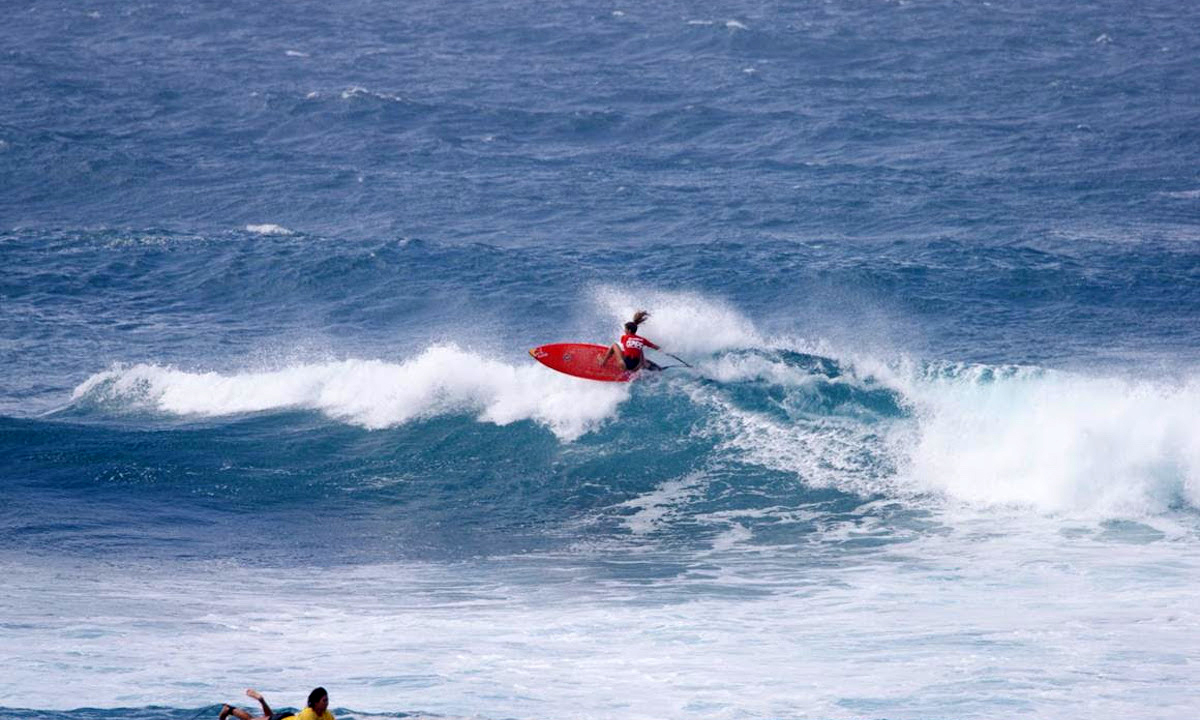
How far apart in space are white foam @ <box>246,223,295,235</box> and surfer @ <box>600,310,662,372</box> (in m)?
12.3

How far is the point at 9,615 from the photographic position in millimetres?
16500

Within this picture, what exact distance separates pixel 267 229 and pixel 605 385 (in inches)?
496

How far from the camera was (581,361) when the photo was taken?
23734 mm

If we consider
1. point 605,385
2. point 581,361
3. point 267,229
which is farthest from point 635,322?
point 267,229

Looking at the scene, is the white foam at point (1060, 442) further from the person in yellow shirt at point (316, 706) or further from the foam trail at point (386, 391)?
the person in yellow shirt at point (316, 706)

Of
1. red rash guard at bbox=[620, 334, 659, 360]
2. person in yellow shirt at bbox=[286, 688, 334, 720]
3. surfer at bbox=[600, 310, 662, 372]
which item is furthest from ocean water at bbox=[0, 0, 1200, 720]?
person in yellow shirt at bbox=[286, 688, 334, 720]

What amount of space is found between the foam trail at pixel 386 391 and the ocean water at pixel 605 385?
2.9 inches

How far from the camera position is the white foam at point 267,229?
109ft

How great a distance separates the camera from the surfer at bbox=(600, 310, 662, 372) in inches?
902

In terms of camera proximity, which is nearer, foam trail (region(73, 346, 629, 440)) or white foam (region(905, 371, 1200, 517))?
white foam (region(905, 371, 1200, 517))

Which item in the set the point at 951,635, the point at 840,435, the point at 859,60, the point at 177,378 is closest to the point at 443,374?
the point at 177,378

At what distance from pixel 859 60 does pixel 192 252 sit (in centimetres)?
2343

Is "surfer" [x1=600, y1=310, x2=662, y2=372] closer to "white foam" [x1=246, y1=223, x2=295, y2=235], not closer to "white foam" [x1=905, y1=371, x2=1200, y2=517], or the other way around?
"white foam" [x1=905, y1=371, x2=1200, y2=517]

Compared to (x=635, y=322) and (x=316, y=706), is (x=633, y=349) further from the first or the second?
(x=316, y=706)
